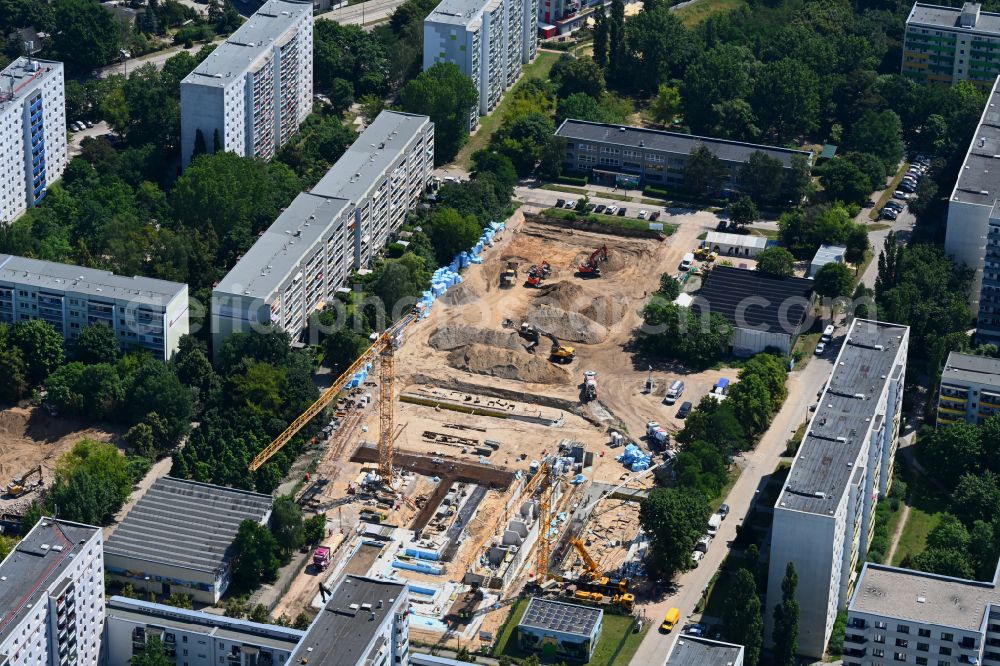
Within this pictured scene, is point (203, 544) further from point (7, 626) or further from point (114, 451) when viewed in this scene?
point (7, 626)

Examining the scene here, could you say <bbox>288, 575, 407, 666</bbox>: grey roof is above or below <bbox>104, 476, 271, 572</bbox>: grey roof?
above

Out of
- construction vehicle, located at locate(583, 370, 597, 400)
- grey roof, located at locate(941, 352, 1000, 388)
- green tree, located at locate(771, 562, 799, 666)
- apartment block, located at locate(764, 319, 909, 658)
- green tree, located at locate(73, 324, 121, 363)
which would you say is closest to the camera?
green tree, located at locate(771, 562, 799, 666)

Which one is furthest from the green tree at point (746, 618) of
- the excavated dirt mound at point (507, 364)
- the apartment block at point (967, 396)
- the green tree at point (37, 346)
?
the green tree at point (37, 346)

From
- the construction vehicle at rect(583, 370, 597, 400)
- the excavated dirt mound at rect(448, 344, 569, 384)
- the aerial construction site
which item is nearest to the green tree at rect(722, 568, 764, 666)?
the aerial construction site

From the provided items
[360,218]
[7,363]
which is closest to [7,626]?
[7,363]

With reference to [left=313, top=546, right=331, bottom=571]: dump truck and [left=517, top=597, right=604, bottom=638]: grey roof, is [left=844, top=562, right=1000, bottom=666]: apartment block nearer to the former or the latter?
[left=517, top=597, right=604, bottom=638]: grey roof

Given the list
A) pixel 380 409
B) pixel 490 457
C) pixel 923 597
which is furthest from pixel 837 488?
pixel 380 409

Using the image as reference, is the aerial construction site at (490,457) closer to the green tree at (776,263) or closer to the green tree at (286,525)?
the green tree at (286,525)
